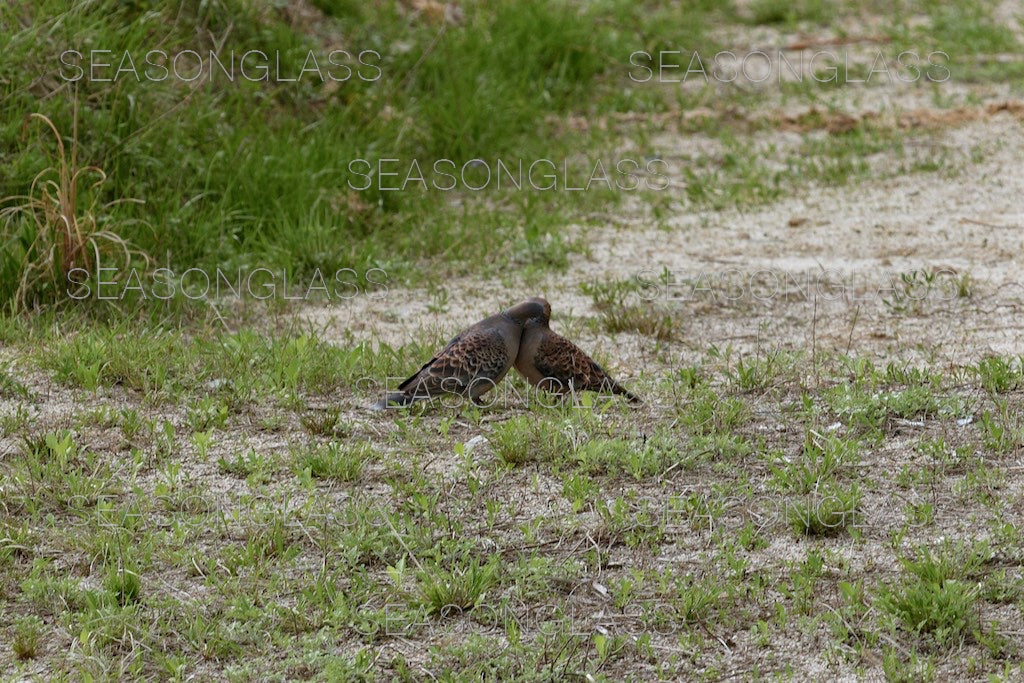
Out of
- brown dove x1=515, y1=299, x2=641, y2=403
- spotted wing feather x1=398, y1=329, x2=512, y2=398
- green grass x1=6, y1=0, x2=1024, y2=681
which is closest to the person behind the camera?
green grass x1=6, y1=0, x2=1024, y2=681

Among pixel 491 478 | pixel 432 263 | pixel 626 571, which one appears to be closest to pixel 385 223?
pixel 432 263

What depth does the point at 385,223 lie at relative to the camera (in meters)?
7.94

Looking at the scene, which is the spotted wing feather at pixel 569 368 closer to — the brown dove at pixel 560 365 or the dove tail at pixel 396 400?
the brown dove at pixel 560 365

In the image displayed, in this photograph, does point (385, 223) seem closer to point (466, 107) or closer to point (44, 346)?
point (466, 107)

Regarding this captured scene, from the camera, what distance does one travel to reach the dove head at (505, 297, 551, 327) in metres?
5.34

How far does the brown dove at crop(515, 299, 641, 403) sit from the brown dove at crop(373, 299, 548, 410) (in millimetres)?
102

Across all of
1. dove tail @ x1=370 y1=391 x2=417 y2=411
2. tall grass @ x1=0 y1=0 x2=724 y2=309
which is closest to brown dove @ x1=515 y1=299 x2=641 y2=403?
dove tail @ x1=370 y1=391 x2=417 y2=411

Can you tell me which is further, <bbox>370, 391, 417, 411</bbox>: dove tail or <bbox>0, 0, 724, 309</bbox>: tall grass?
<bbox>0, 0, 724, 309</bbox>: tall grass

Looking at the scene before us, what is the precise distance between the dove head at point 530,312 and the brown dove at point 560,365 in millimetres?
50

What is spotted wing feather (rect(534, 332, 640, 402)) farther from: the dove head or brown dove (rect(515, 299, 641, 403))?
the dove head

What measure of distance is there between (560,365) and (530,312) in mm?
265

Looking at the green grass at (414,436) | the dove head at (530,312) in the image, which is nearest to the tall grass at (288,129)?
the green grass at (414,436)

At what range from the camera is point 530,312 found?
17.7ft

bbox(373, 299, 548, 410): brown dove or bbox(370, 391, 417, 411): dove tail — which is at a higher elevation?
bbox(373, 299, 548, 410): brown dove
